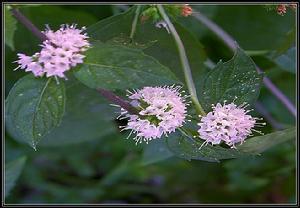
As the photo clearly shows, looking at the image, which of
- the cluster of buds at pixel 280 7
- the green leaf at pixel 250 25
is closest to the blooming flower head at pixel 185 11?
the cluster of buds at pixel 280 7

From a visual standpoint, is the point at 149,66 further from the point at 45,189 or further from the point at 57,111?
the point at 45,189

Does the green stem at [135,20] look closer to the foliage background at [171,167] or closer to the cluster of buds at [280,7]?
the cluster of buds at [280,7]

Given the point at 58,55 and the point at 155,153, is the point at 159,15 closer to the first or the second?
the point at 58,55

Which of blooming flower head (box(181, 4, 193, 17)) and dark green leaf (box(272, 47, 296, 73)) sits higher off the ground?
dark green leaf (box(272, 47, 296, 73))

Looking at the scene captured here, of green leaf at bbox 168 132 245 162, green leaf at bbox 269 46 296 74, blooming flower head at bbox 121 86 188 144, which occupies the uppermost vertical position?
green leaf at bbox 269 46 296 74

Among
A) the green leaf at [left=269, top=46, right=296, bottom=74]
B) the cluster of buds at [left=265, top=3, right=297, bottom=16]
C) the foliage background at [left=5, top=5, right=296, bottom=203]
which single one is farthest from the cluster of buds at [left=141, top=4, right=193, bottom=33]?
the foliage background at [left=5, top=5, right=296, bottom=203]

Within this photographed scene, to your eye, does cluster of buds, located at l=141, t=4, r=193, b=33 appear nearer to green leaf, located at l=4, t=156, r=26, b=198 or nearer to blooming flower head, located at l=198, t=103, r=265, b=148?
blooming flower head, located at l=198, t=103, r=265, b=148

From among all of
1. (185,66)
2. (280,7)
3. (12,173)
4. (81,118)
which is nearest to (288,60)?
(280,7)
